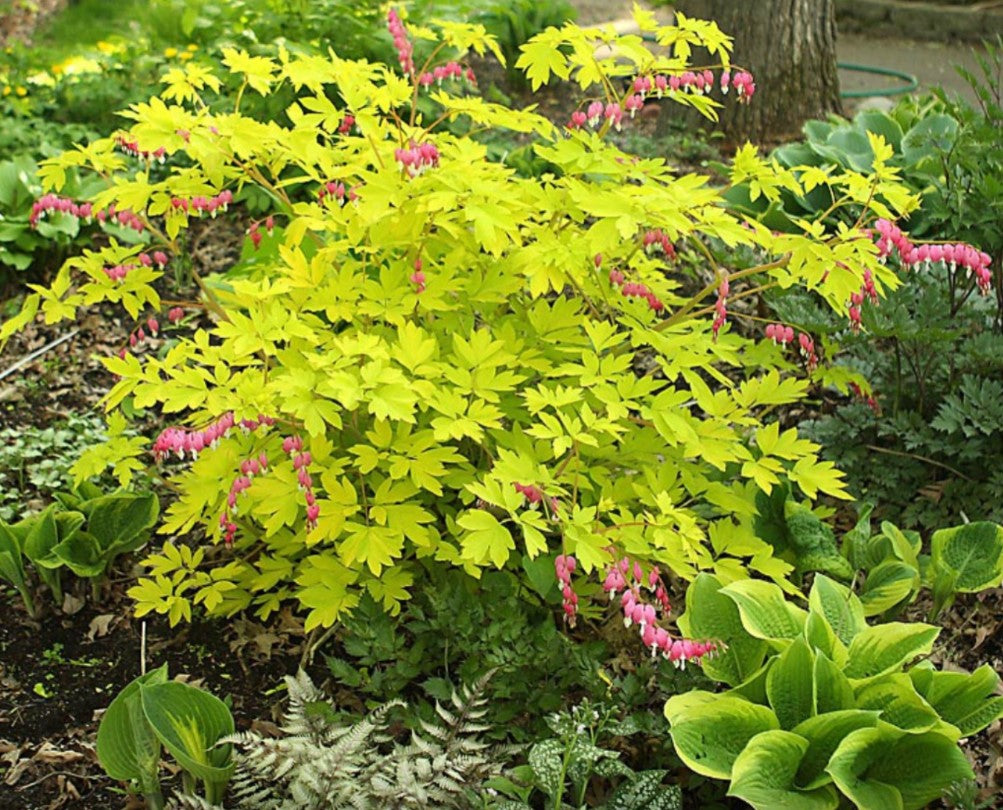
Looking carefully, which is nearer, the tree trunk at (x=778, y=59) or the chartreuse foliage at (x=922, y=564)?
the chartreuse foliage at (x=922, y=564)

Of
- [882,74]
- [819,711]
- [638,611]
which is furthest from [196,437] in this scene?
[882,74]

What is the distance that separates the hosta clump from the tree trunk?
3844 millimetres

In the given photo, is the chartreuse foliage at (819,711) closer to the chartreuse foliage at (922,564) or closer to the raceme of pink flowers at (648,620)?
the raceme of pink flowers at (648,620)

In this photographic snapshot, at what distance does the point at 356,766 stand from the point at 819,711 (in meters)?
0.97

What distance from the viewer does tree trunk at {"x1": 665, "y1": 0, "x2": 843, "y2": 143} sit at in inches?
216

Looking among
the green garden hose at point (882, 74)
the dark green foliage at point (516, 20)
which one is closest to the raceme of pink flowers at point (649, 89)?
the dark green foliage at point (516, 20)

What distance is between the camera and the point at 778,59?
18.2 feet

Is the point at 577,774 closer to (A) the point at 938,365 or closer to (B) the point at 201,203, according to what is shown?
(B) the point at 201,203

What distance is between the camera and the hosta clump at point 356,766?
93.0 inches

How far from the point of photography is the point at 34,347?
4531 mm

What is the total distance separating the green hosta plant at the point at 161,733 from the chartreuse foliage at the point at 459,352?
1.25 ft

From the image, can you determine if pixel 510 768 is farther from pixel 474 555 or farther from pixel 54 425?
pixel 54 425

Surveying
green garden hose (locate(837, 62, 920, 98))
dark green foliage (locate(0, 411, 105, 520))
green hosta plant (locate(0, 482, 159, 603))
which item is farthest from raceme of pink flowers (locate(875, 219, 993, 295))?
green garden hose (locate(837, 62, 920, 98))

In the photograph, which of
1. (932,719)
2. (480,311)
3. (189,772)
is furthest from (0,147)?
(932,719)
